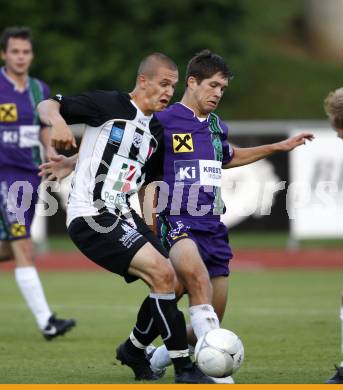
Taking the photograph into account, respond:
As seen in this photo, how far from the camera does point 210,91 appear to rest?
7.45 meters

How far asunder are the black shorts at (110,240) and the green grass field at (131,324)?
84 cm

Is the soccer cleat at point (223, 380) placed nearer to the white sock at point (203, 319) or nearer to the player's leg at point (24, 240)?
the white sock at point (203, 319)

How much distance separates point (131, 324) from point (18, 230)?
1.47 meters

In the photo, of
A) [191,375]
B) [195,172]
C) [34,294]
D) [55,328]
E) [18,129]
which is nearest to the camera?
[191,375]

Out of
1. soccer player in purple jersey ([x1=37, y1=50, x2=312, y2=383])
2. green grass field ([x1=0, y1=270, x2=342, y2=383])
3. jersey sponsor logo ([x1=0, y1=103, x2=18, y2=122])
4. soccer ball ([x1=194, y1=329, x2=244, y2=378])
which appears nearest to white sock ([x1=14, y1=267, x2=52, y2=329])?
green grass field ([x1=0, y1=270, x2=342, y2=383])

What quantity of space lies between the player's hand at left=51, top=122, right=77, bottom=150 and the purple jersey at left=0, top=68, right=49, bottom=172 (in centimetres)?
363

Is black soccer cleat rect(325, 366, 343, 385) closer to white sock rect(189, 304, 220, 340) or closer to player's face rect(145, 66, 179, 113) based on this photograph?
white sock rect(189, 304, 220, 340)

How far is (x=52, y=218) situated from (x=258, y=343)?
34.6 feet

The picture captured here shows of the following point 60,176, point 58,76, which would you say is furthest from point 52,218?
point 60,176

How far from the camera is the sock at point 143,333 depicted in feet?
23.4

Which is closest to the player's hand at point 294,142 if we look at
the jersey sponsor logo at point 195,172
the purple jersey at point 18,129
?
the jersey sponsor logo at point 195,172

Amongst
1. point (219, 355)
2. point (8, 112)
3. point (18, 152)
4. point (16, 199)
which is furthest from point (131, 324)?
point (219, 355)

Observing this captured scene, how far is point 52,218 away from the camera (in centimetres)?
1908

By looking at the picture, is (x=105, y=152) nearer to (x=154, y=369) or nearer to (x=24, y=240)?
(x=154, y=369)
